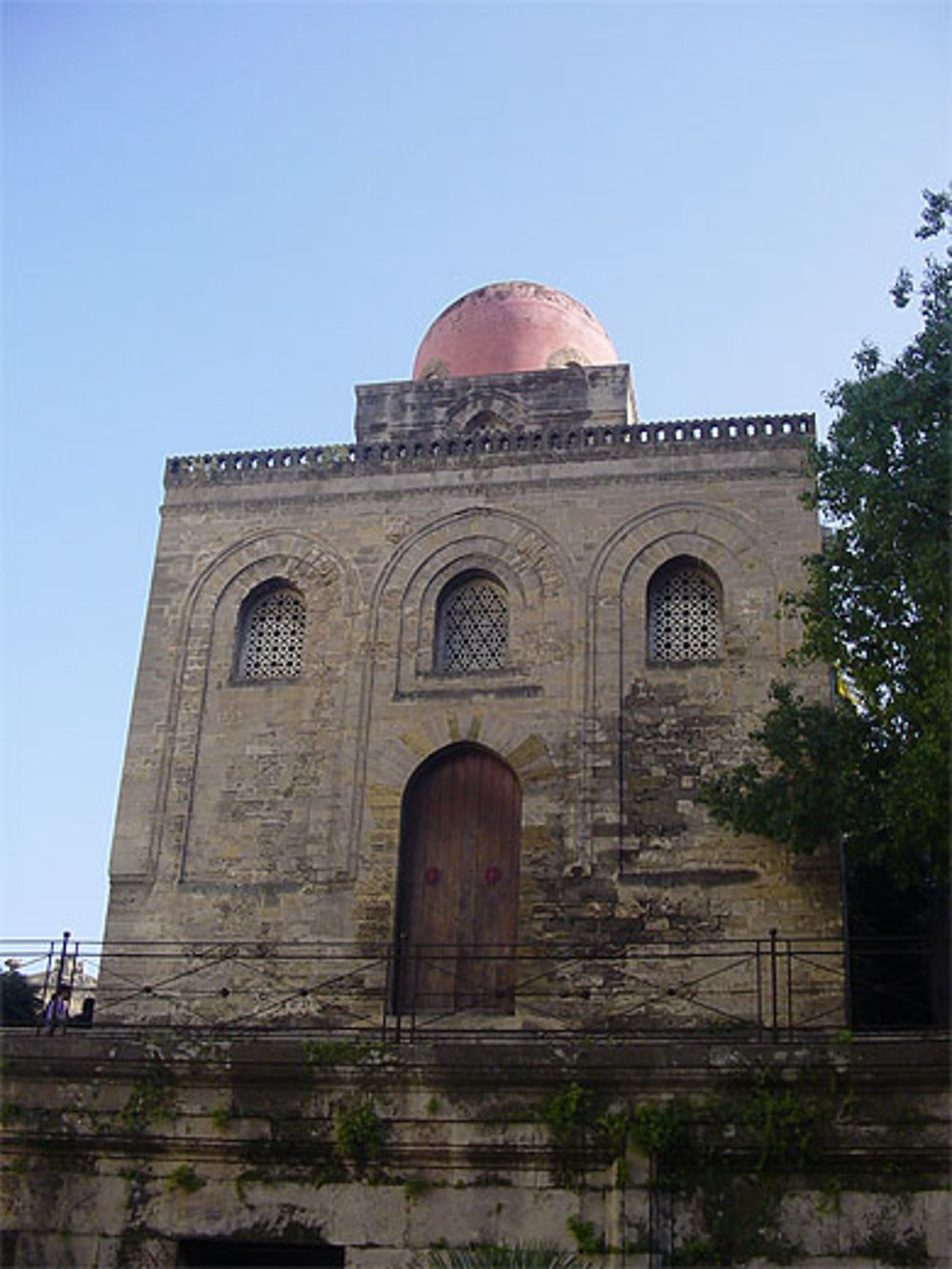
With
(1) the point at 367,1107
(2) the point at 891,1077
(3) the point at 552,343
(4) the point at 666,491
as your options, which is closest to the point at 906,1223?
(2) the point at 891,1077

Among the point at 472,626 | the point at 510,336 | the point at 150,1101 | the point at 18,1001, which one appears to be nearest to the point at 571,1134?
the point at 150,1101

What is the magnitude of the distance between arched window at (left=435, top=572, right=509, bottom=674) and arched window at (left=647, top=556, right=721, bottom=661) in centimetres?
175

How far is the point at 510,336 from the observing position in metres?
21.5

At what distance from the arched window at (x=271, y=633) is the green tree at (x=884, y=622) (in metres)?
6.03

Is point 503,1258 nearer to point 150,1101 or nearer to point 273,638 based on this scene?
point 150,1101

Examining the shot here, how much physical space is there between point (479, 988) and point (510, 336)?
9782 mm

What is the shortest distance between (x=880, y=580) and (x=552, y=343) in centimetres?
904

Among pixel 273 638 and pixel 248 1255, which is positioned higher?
pixel 273 638

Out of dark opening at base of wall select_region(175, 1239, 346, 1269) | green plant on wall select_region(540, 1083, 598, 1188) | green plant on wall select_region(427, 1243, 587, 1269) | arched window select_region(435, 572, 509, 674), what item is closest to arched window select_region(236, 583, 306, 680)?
arched window select_region(435, 572, 509, 674)

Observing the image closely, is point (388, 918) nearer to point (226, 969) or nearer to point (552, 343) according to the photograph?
point (226, 969)

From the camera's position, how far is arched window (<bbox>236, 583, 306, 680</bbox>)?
18.0 m

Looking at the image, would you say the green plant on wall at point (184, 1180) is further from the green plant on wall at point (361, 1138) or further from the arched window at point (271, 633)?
the arched window at point (271, 633)

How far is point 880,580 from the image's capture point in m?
13.7

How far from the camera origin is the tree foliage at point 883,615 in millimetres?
12812
